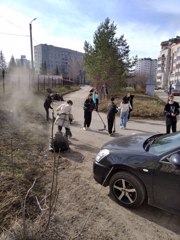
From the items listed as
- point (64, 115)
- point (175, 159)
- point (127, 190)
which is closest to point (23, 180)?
point (127, 190)

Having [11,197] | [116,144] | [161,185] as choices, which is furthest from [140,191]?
[11,197]

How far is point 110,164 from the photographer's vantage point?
13.2 ft

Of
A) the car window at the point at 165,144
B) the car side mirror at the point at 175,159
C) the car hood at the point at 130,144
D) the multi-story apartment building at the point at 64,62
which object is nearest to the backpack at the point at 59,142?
the car hood at the point at 130,144

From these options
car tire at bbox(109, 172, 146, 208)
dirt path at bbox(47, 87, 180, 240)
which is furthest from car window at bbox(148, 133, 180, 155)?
dirt path at bbox(47, 87, 180, 240)

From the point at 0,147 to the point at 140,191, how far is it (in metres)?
4.14

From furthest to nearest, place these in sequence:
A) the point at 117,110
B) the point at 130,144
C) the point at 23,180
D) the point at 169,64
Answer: the point at 169,64
the point at 117,110
the point at 23,180
the point at 130,144

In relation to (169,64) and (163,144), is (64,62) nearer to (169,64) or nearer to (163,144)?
(169,64)

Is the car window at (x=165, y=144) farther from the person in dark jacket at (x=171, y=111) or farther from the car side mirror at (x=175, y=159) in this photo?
the person in dark jacket at (x=171, y=111)

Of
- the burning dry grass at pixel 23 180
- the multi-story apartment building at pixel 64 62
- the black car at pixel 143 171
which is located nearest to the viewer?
the burning dry grass at pixel 23 180

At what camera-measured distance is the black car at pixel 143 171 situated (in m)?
3.45

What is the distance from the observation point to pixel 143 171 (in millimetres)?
3658

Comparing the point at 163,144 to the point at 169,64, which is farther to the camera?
the point at 169,64

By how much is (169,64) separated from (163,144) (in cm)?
11085

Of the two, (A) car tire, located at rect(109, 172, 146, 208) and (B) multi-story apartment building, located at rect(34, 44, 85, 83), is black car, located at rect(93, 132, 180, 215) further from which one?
(B) multi-story apartment building, located at rect(34, 44, 85, 83)
